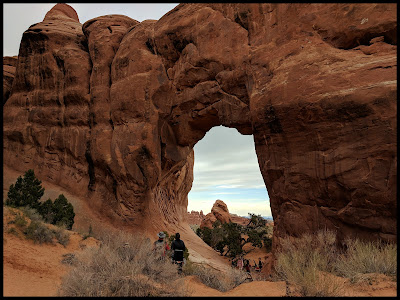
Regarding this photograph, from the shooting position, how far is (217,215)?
3391 cm

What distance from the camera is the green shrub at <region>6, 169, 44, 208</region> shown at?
39.4 feet

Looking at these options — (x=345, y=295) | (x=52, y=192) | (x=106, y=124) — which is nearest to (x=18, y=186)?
(x=52, y=192)

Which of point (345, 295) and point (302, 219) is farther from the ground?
point (302, 219)

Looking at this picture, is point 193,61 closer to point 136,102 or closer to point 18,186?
point 136,102

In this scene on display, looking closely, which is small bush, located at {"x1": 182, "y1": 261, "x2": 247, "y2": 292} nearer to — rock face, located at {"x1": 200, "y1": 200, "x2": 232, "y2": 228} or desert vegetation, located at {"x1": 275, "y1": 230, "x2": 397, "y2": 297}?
desert vegetation, located at {"x1": 275, "y1": 230, "x2": 397, "y2": 297}

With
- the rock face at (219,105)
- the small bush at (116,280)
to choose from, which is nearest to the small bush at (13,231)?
the small bush at (116,280)

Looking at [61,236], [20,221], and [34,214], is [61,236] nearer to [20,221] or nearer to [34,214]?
[20,221]

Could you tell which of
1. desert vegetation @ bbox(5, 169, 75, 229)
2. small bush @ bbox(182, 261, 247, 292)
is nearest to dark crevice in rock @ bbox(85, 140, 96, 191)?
desert vegetation @ bbox(5, 169, 75, 229)

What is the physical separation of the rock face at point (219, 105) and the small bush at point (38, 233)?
5.73m

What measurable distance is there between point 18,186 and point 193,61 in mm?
10930

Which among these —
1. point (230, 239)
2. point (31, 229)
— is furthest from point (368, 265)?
point (230, 239)

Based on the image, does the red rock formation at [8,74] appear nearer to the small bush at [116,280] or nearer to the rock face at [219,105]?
the rock face at [219,105]

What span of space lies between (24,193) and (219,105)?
10.6 metres

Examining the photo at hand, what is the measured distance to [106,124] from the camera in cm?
1669
